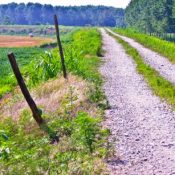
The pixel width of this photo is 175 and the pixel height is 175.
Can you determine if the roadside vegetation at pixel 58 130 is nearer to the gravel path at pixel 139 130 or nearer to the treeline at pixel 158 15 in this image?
the gravel path at pixel 139 130

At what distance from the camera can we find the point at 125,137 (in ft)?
34.6

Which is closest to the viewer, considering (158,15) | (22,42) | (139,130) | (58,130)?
(139,130)

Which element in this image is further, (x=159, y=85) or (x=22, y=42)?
(x=22, y=42)

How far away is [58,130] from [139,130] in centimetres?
224

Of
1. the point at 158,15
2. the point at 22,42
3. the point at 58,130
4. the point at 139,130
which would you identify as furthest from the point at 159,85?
the point at 22,42

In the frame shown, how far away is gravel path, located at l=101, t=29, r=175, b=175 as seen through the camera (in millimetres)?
8727

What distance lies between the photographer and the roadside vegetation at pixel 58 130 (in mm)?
8602

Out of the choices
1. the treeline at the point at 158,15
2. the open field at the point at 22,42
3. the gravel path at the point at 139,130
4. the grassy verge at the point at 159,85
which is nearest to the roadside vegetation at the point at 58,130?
the gravel path at the point at 139,130

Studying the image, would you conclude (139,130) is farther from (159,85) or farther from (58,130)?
(159,85)

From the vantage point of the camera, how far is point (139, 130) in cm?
1114

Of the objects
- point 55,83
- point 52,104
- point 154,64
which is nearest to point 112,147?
point 52,104

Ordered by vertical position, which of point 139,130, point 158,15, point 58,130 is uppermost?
point 158,15

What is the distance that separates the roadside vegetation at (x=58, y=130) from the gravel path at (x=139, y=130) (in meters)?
0.40

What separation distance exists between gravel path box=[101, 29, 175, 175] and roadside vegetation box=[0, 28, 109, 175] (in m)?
0.40
